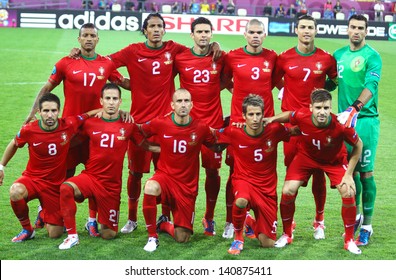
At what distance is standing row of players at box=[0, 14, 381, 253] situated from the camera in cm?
767

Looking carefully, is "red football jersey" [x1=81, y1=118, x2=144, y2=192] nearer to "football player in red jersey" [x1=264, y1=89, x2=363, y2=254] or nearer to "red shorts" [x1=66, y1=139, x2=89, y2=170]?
"red shorts" [x1=66, y1=139, x2=89, y2=170]

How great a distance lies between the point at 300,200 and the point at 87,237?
2925 millimetres

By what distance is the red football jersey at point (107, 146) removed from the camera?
7.64 meters

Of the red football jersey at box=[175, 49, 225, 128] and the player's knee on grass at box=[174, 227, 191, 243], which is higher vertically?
the red football jersey at box=[175, 49, 225, 128]

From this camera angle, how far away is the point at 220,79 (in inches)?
319

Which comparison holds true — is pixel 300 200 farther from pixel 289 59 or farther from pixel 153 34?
pixel 153 34

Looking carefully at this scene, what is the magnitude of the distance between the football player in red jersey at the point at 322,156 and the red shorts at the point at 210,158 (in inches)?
30.8

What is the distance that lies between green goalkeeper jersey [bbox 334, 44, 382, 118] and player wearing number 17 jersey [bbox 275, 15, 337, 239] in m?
0.17

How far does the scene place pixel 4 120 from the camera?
14.2 metres

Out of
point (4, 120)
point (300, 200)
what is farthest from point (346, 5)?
point (300, 200)

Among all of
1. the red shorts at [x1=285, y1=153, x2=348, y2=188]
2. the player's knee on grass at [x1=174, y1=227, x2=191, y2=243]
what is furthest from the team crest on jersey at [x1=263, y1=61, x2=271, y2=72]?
the player's knee on grass at [x1=174, y1=227, x2=191, y2=243]

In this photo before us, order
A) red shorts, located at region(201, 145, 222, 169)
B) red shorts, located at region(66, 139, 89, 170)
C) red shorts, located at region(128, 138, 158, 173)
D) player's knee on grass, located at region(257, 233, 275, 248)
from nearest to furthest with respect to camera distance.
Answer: player's knee on grass, located at region(257, 233, 275, 248), red shorts, located at region(201, 145, 222, 169), red shorts, located at region(66, 139, 89, 170), red shorts, located at region(128, 138, 158, 173)

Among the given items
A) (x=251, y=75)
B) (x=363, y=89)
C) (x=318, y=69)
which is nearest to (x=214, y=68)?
(x=251, y=75)

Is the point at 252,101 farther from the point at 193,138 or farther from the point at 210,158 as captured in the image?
the point at 210,158
